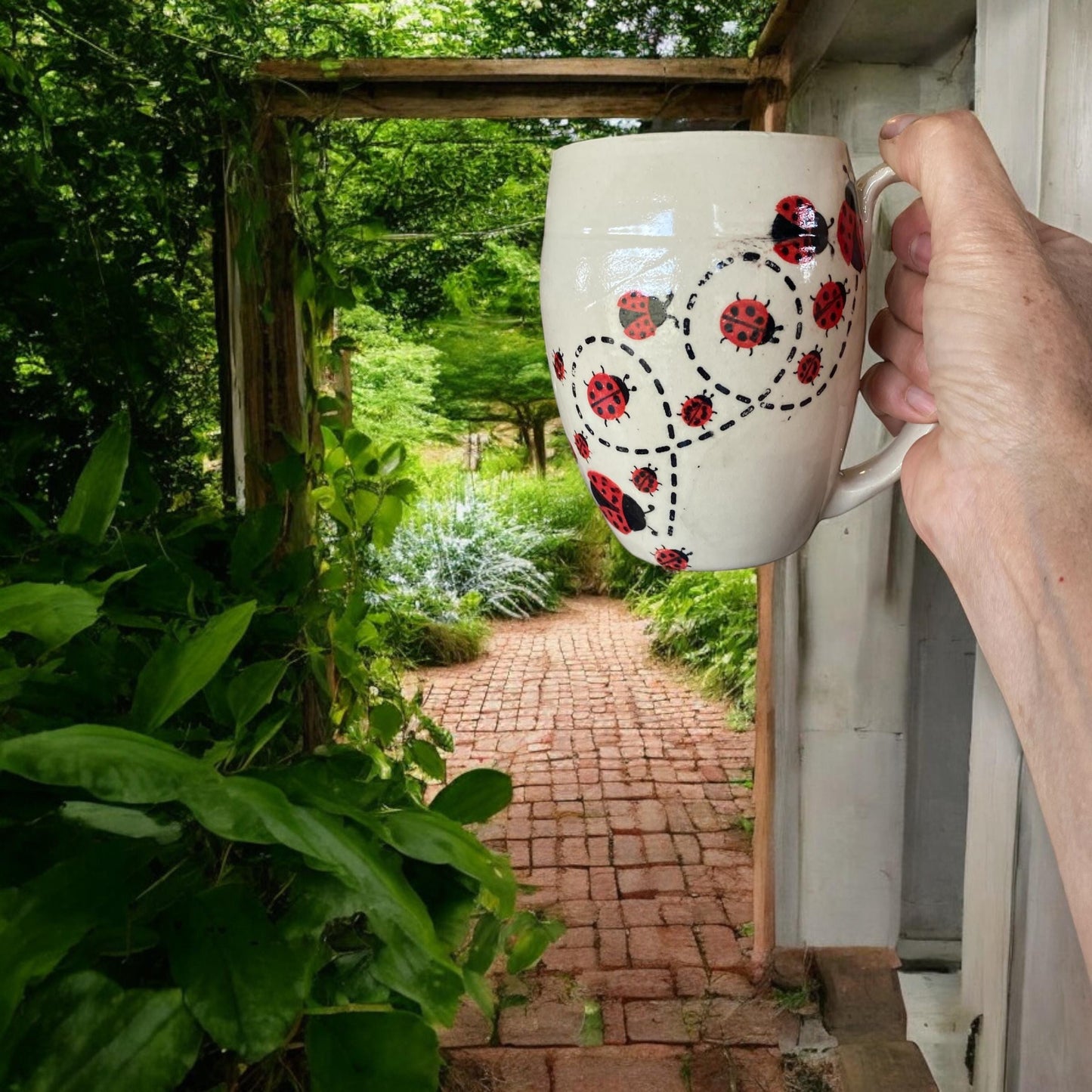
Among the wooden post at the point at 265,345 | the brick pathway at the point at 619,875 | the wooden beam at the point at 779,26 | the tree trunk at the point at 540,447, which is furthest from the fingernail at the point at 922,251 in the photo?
the tree trunk at the point at 540,447

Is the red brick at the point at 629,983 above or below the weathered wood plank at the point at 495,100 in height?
below

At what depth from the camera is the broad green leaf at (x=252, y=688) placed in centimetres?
65

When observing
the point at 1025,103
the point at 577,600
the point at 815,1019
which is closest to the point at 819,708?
the point at 815,1019

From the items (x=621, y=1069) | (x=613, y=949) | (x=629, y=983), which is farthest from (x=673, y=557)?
(x=613, y=949)

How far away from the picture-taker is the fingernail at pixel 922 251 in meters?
0.69

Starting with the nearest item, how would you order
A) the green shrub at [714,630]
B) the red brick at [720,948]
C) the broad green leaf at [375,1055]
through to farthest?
the broad green leaf at [375,1055]
the red brick at [720,948]
the green shrub at [714,630]

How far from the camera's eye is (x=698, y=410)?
573mm

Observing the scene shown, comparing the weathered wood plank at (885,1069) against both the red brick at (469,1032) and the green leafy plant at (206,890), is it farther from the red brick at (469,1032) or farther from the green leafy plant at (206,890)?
the red brick at (469,1032)

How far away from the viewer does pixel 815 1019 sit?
7.61 ft

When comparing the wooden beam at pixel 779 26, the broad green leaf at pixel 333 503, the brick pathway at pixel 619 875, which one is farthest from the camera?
the brick pathway at pixel 619 875

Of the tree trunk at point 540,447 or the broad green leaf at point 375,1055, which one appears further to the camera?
the tree trunk at point 540,447

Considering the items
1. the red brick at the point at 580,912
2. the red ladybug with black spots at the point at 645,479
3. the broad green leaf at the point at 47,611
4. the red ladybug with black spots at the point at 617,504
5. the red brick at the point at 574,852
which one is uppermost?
the red ladybug with black spots at the point at 645,479

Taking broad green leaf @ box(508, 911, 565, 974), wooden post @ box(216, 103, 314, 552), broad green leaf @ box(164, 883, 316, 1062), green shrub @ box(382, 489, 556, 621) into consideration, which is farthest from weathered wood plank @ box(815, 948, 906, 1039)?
green shrub @ box(382, 489, 556, 621)

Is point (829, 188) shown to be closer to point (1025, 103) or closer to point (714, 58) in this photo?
point (1025, 103)
